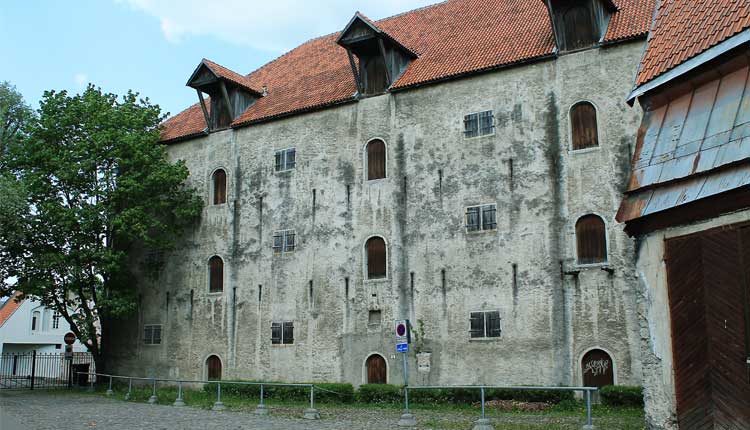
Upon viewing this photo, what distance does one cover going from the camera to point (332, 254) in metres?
25.4

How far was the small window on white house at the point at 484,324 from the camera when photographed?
21859mm

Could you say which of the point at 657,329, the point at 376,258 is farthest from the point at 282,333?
the point at 657,329

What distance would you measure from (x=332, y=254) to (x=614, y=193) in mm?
9958

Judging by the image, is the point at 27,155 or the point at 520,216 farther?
the point at 27,155

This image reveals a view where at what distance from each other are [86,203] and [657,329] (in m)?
22.9

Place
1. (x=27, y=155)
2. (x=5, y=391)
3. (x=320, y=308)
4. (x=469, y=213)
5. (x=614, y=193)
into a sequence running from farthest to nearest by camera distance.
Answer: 1. (x=5, y=391)
2. (x=27, y=155)
3. (x=320, y=308)
4. (x=469, y=213)
5. (x=614, y=193)

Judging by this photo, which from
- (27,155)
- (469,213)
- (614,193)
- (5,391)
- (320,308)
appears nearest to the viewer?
(614,193)

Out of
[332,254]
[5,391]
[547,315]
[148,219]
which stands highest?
[148,219]

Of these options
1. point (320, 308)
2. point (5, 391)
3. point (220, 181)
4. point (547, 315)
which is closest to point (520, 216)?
point (547, 315)

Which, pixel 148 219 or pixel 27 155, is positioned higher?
pixel 27 155

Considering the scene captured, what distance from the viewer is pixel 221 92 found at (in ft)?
97.3

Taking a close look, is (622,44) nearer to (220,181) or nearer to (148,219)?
(220,181)

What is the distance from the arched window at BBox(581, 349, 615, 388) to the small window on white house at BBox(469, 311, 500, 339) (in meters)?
2.79

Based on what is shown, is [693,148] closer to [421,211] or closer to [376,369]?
[421,211]
